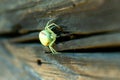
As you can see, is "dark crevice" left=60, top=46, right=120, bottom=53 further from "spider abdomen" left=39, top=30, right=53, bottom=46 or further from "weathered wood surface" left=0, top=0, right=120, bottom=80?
"spider abdomen" left=39, top=30, right=53, bottom=46

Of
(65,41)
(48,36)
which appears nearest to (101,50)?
(65,41)

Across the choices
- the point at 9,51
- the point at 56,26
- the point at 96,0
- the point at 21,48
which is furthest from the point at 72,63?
the point at 9,51

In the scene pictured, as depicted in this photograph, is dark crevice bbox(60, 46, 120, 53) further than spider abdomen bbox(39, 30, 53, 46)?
No

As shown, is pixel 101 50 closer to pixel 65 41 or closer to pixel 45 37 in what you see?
pixel 65 41

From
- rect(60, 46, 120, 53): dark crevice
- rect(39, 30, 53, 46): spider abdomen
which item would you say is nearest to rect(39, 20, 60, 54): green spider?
rect(39, 30, 53, 46): spider abdomen

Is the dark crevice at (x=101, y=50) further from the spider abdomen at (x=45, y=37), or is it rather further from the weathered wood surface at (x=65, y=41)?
the spider abdomen at (x=45, y=37)

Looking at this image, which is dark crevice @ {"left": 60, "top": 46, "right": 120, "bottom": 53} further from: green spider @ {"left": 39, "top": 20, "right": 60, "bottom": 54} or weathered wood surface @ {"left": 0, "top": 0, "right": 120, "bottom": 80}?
green spider @ {"left": 39, "top": 20, "right": 60, "bottom": 54}

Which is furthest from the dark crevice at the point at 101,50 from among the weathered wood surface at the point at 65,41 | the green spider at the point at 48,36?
the green spider at the point at 48,36

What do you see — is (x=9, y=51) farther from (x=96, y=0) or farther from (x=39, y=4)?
(x=96, y=0)
